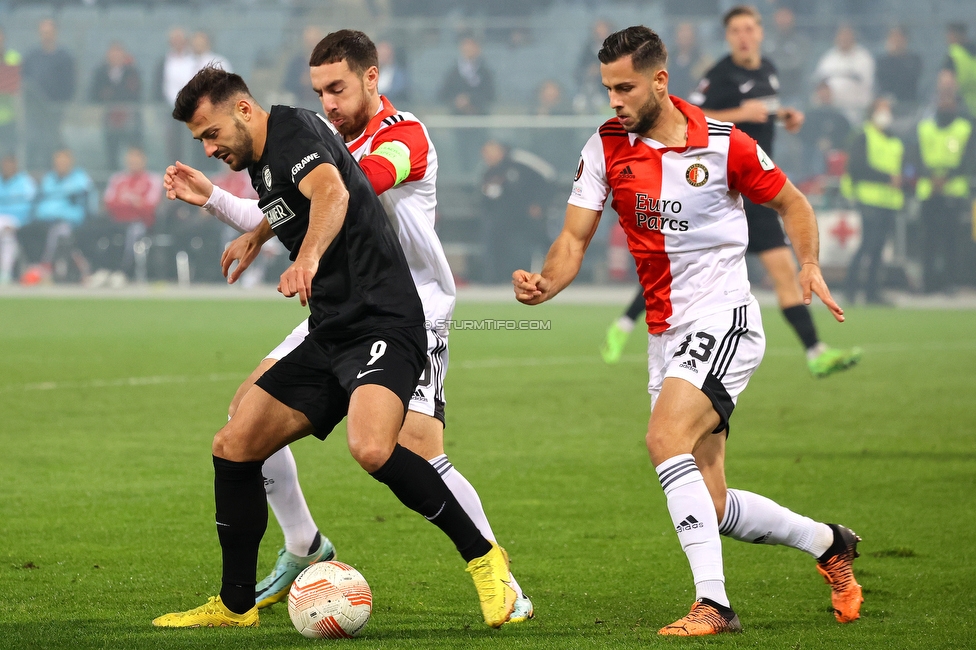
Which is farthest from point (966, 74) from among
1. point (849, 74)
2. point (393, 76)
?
point (393, 76)

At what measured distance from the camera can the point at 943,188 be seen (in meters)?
20.1

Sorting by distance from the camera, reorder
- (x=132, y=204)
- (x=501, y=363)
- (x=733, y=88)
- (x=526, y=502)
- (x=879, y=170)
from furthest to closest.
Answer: (x=132, y=204) → (x=879, y=170) → (x=501, y=363) → (x=733, y=88) → (x=526, y=502)

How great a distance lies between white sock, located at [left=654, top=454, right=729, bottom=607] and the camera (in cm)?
428

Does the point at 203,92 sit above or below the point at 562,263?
above

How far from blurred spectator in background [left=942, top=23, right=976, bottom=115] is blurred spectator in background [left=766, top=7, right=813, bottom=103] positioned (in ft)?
8.27

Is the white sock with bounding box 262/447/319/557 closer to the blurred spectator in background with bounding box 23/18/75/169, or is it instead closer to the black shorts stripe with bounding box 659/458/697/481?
the black shorts stripe with bounding box 659/458/697/481

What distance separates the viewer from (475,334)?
15.4 metres

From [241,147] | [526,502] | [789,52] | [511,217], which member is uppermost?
[789,52]

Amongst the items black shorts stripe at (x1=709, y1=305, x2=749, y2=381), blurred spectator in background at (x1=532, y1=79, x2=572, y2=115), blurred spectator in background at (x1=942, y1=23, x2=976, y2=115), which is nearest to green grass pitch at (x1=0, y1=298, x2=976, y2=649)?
black shorts stripe at (x1=709, y1=305, x2=749, y2=381)

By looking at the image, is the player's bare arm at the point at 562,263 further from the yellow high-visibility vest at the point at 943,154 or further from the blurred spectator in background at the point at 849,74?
the blurred spectator in background at the point at 849,74

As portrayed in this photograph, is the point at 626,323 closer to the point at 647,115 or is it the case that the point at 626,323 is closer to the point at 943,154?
the point at 647,115

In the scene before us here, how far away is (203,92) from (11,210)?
A: 1959 cm

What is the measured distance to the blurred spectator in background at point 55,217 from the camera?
22438 millimetres

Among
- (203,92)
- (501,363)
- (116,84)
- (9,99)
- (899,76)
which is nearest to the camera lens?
(203,92)
